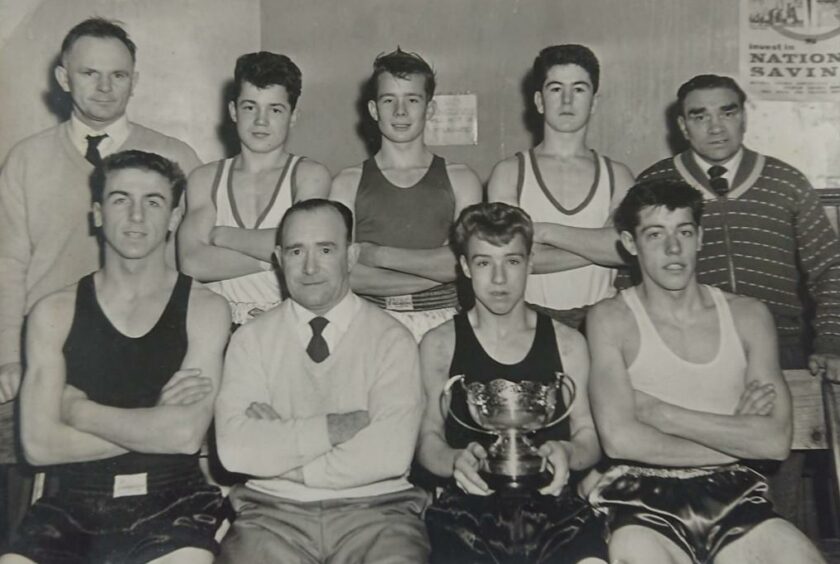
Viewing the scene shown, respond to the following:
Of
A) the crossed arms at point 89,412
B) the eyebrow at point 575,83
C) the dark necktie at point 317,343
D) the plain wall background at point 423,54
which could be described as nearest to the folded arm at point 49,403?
the crossed arms at point 89,412

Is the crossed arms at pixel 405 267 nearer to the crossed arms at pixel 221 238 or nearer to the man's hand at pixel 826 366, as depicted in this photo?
the crossed arms at pixel 221 238

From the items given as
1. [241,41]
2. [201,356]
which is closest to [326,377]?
[201,356]

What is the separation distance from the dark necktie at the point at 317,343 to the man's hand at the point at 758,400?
48.8 inches

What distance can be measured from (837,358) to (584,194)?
104 cm

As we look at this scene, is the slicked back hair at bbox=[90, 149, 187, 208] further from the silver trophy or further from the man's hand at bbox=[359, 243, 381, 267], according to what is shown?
the silver trophy

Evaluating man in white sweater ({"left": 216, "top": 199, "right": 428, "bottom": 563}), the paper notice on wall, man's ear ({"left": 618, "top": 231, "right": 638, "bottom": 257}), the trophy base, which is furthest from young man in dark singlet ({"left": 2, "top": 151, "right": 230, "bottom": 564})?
the paper notice on wall

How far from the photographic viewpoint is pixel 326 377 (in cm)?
293

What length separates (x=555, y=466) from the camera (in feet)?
9.00

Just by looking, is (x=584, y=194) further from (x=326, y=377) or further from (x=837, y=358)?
(x=326, y=377)

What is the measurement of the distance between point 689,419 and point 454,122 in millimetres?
2455

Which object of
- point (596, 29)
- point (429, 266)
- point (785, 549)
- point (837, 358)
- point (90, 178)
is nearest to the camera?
point (785, 549)

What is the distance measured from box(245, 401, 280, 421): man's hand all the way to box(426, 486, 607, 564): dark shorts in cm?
56

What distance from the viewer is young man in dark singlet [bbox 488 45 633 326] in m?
3.55

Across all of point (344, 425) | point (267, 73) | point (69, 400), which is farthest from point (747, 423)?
point (267, 73)
